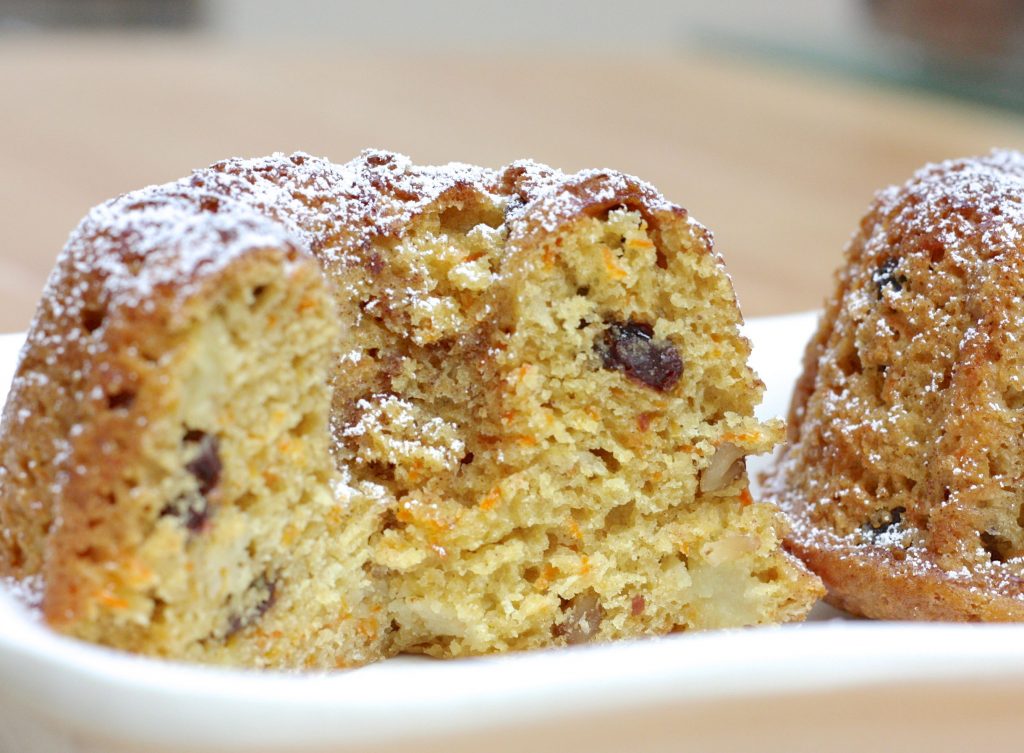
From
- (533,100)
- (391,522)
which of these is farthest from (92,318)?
(533,100)

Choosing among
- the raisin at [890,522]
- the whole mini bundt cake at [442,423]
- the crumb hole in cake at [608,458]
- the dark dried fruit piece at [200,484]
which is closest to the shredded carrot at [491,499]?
the whole mini bundt cake at [442,423]

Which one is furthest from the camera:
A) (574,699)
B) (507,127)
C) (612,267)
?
(507,127)

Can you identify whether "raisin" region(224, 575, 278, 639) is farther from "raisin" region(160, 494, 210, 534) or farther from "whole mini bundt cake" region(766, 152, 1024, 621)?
"whole mini bundt cake" region(766, 152, 1024, 621)

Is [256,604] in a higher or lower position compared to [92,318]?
lower

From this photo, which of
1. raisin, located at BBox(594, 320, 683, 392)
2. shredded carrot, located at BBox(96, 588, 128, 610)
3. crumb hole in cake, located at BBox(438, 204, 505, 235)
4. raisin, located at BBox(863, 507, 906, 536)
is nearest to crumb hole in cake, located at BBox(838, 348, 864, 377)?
raisin, located at BBox(863, 507, 906, 536)

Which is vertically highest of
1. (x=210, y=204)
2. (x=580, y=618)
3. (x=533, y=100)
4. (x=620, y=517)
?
(x=533, y=100)

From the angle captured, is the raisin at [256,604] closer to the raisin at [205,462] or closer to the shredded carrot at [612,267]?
the raisin at [205,462]

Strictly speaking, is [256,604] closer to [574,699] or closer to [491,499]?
[491,499]
